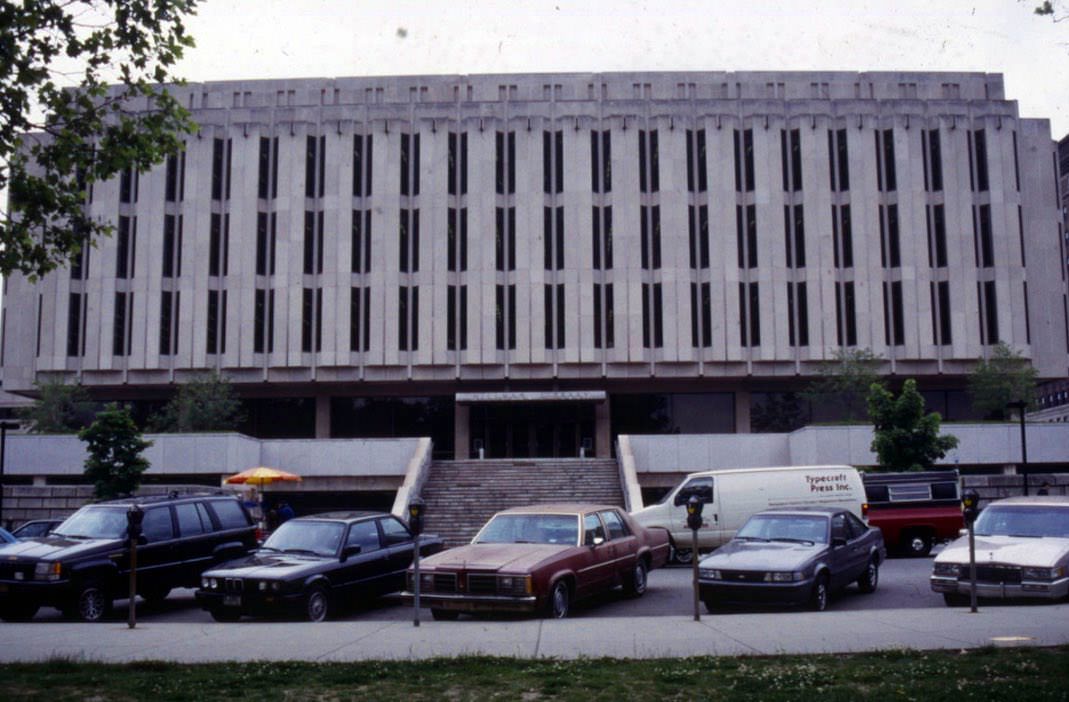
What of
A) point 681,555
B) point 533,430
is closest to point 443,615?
point 681,555

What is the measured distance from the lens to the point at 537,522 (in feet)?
48.5

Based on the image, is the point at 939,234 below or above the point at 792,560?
above

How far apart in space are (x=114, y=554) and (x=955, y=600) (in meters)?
12.5

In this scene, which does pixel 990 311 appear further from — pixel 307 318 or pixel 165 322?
pixel 165 322

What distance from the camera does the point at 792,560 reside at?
1403 cm

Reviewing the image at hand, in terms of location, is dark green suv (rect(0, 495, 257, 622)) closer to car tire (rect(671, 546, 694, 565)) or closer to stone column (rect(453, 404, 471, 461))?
car tire (rect(671, 546, 694, 565))

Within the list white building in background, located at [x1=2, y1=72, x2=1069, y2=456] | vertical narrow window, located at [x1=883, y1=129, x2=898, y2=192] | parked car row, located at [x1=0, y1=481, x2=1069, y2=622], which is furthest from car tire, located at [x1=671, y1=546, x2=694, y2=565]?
vertical narrow window, located at [x1=883, y1=129, x2=898, y2=192]

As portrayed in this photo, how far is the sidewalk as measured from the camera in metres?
10.4

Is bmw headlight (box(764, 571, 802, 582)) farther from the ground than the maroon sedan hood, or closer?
closer

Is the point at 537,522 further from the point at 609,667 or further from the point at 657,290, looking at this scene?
the point at 657,290

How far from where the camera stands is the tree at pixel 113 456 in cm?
3081

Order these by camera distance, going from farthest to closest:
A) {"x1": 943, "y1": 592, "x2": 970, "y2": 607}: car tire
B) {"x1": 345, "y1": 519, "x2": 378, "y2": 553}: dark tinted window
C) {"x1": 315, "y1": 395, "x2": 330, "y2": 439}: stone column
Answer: {"x1": 315, "y1": 395, "x2": 330, "y2": 439}: stone column
{"x1": 345, "y1": 519, "x2": 378, "y2": 553}: dark tinted window
{"x1": 943, "y1": 592, "x2": 970, "y2": 607}: car tire

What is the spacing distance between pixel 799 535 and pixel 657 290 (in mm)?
32129

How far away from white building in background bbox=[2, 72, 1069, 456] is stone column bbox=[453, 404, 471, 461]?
14cm
